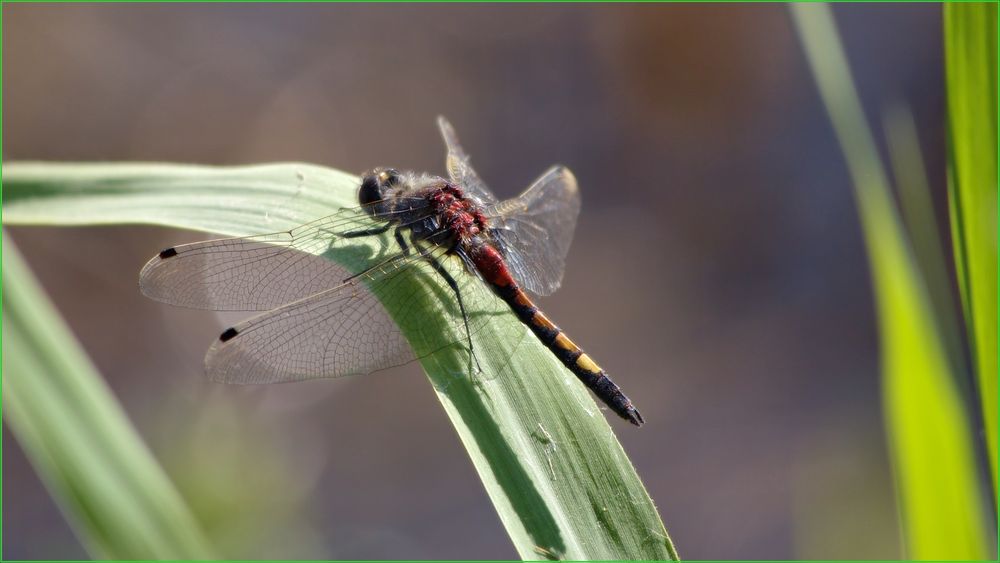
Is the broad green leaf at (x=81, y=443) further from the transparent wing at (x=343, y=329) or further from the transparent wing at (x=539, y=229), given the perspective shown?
the transparent wing at (x=539, y=229)

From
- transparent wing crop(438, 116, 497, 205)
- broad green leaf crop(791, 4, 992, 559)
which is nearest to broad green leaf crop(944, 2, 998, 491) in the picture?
broad green leaf crop(791, 4, 992, 559)

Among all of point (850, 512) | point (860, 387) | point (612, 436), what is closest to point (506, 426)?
point (612, 436)

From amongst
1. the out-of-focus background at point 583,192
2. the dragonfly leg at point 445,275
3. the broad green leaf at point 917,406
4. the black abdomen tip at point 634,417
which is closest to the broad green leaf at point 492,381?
the dragonfly leg at point 445,275

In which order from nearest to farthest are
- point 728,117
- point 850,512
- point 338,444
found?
point 850,512 → point 338,444 → point 728,117

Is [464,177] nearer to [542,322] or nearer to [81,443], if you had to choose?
[542,322]

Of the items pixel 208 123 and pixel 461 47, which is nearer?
pixel 208 123

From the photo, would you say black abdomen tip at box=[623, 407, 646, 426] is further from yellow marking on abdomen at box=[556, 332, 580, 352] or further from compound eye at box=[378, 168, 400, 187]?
compound eye at box=[378, 168, 400, 187]

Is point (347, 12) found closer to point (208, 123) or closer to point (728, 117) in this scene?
point (208, 123)
